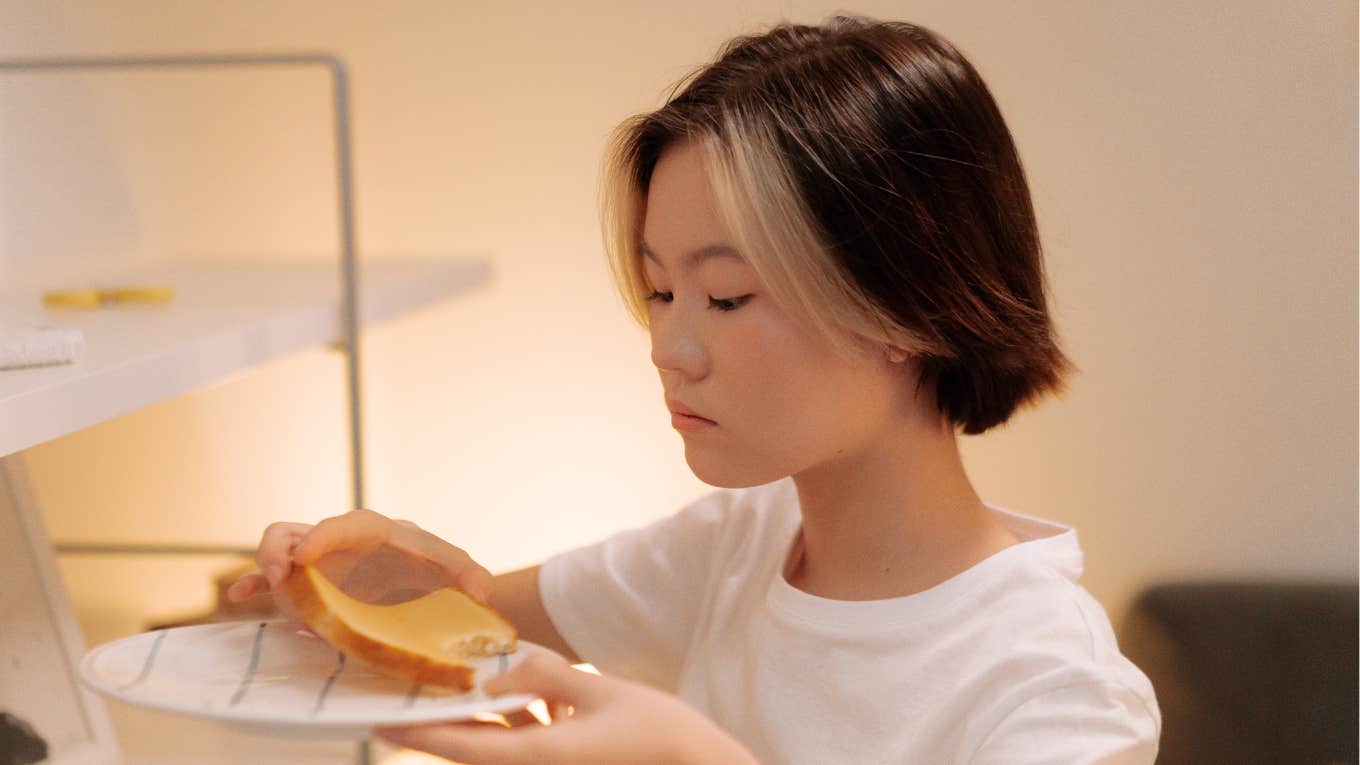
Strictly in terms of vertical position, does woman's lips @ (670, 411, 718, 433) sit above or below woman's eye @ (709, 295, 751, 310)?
below

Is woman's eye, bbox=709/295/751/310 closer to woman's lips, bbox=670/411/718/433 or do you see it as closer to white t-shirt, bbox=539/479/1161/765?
woman's lips, bbox=670/411/718/433

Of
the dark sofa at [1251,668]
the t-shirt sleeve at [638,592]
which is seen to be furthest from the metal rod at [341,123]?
the dark sofa at [1251,668]

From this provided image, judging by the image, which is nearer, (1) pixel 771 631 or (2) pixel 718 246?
(2) pixel 718 246

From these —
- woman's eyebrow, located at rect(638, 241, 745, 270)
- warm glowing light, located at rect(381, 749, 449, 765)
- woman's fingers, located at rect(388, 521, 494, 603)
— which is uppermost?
woman's eyebrow, located at rect(638, 241, 745, 270)

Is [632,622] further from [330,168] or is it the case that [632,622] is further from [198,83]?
[198,83]

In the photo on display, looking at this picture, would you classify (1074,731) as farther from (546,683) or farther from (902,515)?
(546,683)

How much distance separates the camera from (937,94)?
634 mm

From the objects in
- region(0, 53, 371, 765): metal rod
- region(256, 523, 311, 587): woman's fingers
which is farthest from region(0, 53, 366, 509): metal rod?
region(256, 523, 311, 587): woman's fingers

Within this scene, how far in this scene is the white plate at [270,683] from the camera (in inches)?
18.9

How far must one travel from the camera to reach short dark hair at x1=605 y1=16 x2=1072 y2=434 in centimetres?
61

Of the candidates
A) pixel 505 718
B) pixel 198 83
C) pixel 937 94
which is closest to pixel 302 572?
pixel 505 718

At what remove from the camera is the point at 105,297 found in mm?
964

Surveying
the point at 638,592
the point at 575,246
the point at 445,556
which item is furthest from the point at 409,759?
the point at 445,556

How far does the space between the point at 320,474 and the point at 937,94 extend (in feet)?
3.27
